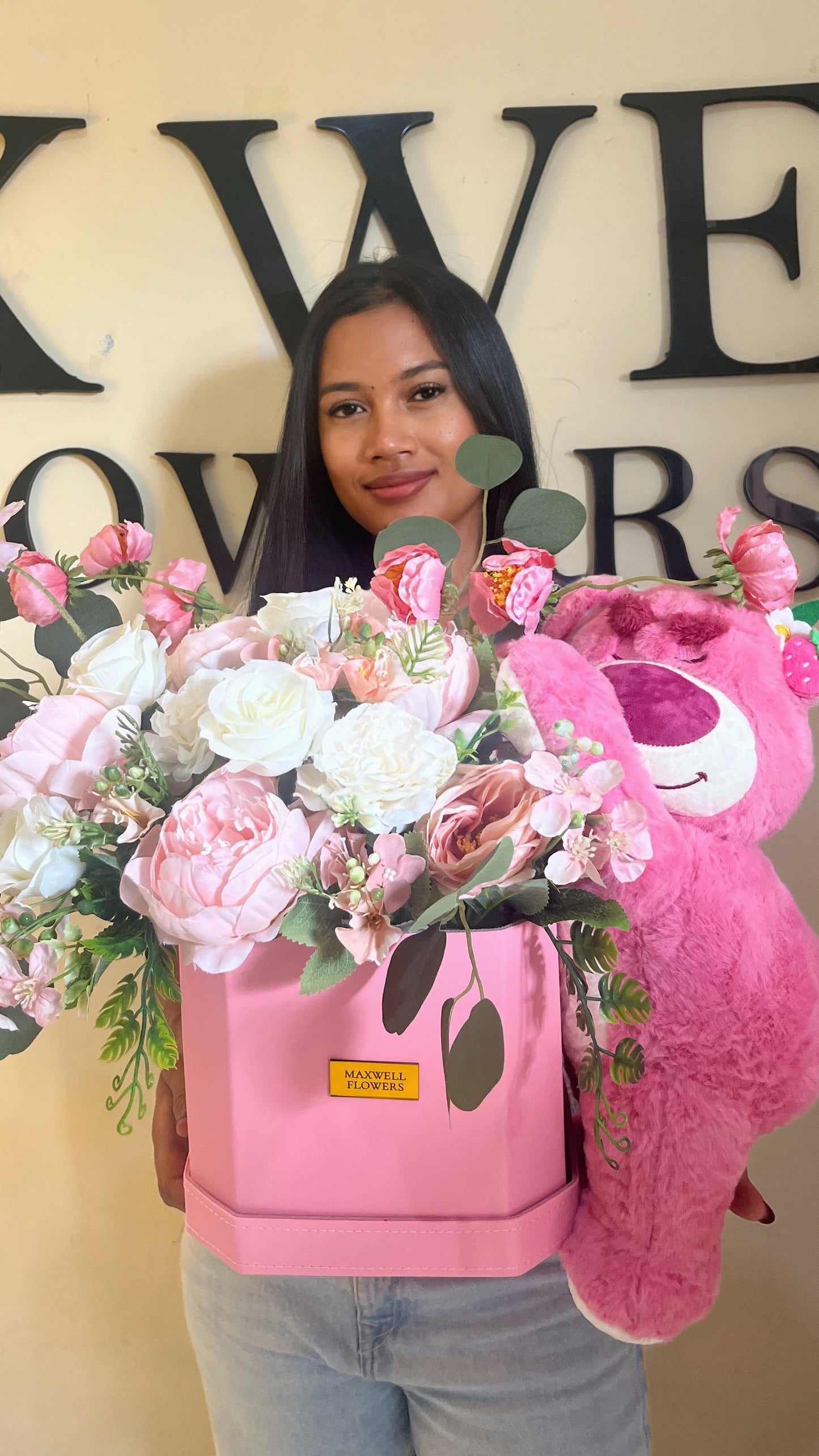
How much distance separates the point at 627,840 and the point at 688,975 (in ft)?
0.48

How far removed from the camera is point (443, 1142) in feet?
2.02

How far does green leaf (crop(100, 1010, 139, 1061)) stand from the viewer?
566 mm

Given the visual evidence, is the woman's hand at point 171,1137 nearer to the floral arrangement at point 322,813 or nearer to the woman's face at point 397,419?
the floral arrangement at point 322,813

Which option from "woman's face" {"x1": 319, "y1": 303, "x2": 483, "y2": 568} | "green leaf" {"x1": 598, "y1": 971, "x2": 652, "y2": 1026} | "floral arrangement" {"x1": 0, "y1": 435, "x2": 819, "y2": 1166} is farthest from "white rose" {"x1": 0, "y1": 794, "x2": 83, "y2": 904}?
"woman's face" {"x1": 319, "y1": 303, "x2": 483, "y2": 568}

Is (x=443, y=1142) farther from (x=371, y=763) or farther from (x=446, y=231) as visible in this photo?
(x=446, y=231)

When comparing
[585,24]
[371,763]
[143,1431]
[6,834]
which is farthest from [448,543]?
[143,1431]

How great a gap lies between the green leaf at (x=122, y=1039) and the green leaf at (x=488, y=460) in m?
0.41

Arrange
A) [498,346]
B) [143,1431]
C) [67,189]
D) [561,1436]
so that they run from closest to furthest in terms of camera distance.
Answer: [561,1436] < [498,346] < [67,189] < [143,1431]

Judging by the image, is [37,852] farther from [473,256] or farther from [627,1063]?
[473,256]

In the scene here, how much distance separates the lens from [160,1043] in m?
0.58

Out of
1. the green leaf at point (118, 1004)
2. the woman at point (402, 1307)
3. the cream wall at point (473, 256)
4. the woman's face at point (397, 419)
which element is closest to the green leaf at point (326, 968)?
the green leaf at point (118, 1004)

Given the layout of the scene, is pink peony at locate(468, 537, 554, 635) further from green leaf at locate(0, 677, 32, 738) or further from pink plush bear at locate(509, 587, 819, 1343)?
green leaf at locate(0, 677, 32, 738)

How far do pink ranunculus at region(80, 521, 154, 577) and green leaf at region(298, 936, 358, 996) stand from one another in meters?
0.33

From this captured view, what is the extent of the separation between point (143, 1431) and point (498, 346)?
56.2 inches
